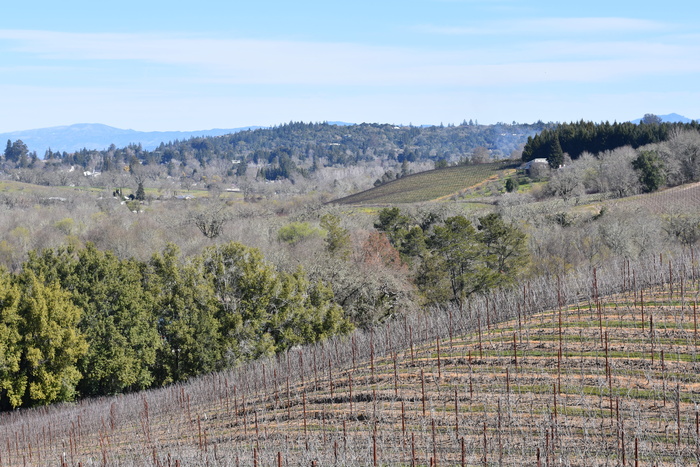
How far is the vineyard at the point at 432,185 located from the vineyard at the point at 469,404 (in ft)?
255

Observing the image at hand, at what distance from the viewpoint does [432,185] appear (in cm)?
11462

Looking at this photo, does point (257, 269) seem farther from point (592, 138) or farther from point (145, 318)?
point (592, 138)

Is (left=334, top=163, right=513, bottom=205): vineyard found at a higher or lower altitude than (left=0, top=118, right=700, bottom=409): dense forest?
higher

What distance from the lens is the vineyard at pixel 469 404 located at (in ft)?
44.2

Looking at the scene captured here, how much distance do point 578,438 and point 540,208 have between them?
197 ft

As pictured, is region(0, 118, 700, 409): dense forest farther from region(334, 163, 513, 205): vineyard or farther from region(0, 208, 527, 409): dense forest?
region(334, 163, 513, 205): vineyard

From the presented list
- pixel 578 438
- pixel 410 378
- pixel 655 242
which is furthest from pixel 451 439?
pixel 655 242

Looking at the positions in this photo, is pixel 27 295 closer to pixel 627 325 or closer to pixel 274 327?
pixel 274 327

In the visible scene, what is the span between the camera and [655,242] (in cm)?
5125

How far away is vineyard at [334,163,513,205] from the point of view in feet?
350

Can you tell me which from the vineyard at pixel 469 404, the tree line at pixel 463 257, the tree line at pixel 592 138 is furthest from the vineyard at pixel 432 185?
the vineyard at pixel 469 404

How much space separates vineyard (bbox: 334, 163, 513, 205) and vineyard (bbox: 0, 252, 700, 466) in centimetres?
7781

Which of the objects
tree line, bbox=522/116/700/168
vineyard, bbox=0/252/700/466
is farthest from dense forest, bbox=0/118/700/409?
tree line, bbox=522/116/700/168

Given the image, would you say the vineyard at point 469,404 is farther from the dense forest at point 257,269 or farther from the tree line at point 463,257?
the tree line at point 463,257
